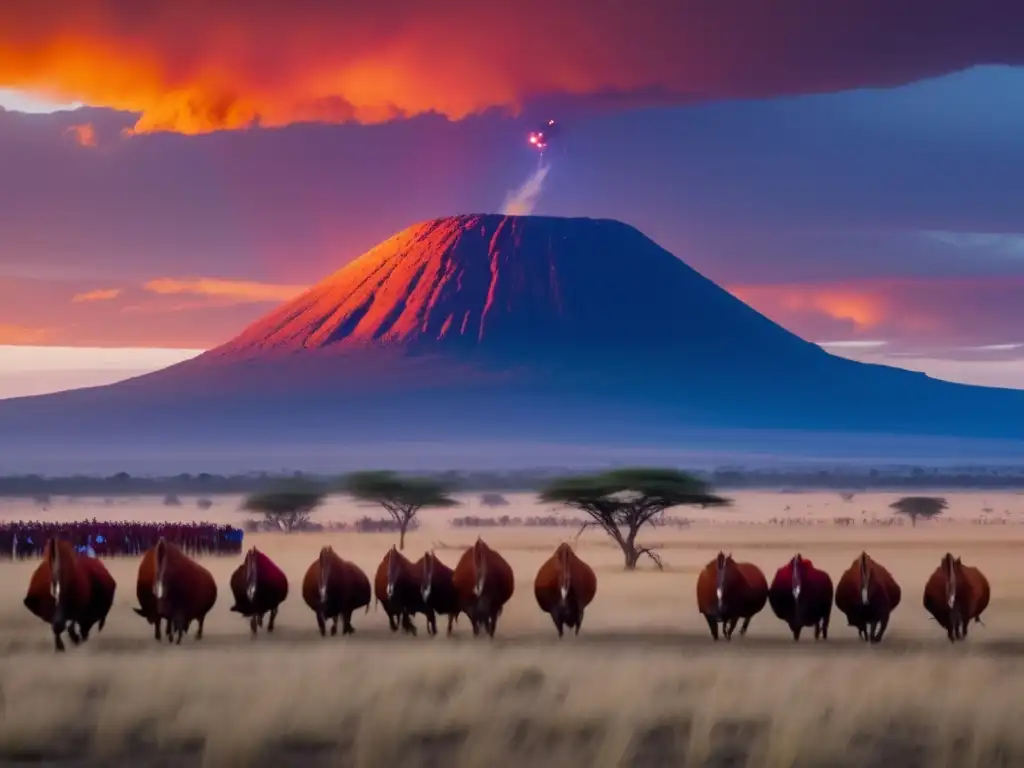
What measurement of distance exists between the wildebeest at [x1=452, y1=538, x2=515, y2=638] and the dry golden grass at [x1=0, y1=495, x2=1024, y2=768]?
0.68 metres

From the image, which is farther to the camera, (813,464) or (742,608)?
(813,464)

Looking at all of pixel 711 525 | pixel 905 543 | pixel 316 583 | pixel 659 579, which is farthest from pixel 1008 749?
pixel 711 525

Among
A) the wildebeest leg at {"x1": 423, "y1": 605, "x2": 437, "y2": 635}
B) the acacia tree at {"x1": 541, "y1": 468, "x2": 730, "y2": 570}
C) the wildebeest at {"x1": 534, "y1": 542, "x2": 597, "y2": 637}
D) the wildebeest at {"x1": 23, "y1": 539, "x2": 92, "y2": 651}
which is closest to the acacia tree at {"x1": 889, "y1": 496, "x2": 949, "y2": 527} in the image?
the acacia tree at {"x1": 541, "y1": 468, "x2": 730, "y2": 570}

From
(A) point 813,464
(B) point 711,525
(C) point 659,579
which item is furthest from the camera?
(A) point 813,464

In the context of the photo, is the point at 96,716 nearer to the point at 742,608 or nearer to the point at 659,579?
the point at 742,608

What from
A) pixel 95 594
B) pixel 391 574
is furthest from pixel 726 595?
pixel 95 594

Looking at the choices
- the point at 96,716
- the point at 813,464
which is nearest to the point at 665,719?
the point at 96,716

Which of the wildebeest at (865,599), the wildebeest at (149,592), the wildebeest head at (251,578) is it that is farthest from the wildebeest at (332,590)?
the wildebeest at (865,599)

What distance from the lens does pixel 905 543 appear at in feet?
223

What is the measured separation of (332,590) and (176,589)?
9.30 feet

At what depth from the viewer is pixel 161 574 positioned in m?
25.4

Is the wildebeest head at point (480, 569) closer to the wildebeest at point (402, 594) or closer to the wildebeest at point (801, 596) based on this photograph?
the wildebeest at point (402, 594)

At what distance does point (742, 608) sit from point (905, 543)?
4201cm

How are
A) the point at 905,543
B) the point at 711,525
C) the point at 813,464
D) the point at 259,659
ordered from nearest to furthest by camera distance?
the point at 259,659 < the point at 905,543 < the point at 711,525 < the point at 813,464
